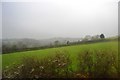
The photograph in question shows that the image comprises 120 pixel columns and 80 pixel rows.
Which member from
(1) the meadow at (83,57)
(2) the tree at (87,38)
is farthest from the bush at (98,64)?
(2) the tree at (87,38)

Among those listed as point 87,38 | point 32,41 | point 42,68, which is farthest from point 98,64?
point 32,41

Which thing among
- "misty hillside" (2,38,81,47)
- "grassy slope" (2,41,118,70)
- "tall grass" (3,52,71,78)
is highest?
"misty hillside" (2,38,81,47)

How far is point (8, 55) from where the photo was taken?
276 centimetres

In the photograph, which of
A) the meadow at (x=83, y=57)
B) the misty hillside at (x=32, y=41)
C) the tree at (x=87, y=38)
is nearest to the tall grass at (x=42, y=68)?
the meadow at (x=83, y=57)

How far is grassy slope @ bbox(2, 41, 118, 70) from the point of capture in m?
2.68

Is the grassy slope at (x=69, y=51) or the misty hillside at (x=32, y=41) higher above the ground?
the misty hillside at (x=32, y=41)

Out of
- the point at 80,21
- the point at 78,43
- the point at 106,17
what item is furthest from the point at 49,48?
the point at 106,17

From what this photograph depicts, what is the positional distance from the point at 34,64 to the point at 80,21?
892 millimetres

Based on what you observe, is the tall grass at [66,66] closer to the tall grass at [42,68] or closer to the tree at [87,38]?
the tall grass at [42,68]

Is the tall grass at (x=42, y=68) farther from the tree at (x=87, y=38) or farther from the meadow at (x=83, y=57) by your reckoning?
the tree at (x=87, y=38)

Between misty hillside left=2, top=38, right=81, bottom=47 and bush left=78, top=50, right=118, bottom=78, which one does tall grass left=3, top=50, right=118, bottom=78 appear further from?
misty hillside left=2, top=38, right=81, bottom=47

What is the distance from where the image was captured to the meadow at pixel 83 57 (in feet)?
8.73

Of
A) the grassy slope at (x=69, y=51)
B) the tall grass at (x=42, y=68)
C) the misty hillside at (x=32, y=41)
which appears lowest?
the tall grass at (x=42, y=68)

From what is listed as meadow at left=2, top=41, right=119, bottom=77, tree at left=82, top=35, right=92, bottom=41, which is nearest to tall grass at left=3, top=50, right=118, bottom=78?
meadow at left=2, top=41, right=119, bottom=77
